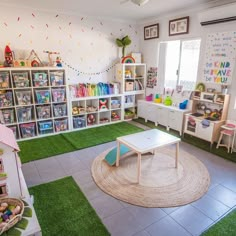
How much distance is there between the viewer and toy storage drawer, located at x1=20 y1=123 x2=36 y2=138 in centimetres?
390

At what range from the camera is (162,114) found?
179 inches

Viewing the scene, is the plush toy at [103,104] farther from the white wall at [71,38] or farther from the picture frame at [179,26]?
the picture frame at [179,26]

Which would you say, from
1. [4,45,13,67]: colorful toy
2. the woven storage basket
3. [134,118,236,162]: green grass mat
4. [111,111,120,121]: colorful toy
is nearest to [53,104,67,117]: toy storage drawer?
[4,45,13,67]: colorful toy

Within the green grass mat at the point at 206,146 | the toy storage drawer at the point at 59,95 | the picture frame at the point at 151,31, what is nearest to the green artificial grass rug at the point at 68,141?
the toy storage drawer at the point at 59,95

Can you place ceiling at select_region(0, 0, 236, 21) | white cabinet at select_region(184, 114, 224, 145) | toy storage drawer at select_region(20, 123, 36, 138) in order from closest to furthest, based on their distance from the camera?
ceiling at select_region(0, 0, 236, 21) < white cabinet at select_region(184, 114, 224, 145) < toy storage drawer at select_region(20, 123, 36, 138)

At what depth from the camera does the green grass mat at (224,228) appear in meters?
1.84

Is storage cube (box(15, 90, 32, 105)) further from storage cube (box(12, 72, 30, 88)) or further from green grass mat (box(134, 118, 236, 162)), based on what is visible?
green grass mat (box(134, 118, 236, 162))

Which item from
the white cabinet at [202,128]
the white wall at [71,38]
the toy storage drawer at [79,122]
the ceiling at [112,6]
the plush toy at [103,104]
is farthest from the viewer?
the plush toy at [103,104]

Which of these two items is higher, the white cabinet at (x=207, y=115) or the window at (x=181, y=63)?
the window at (x=181, y=63)

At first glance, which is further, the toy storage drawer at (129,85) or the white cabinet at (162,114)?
the toy storage drawer at (129,85)

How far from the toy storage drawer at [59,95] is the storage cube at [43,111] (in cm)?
22

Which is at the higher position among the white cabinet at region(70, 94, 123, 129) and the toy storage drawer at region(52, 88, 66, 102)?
the toy storage drawer at region(52, 88, 66, 102)

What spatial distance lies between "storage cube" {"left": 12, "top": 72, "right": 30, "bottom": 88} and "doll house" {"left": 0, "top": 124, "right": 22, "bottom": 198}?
253cm

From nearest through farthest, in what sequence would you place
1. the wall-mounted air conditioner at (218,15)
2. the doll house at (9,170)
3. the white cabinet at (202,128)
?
the doll house at (9,170), the wall-mounted air conditioner at (218,15), the white cabinet at (202,128)
